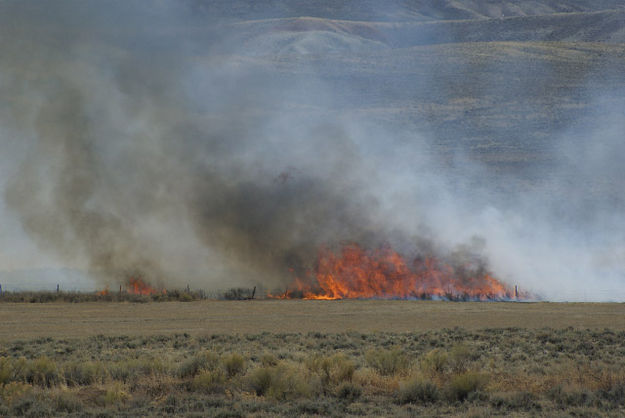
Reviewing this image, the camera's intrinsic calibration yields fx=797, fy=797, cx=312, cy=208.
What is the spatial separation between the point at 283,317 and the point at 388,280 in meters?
18.0

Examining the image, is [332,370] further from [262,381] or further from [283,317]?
[283,317]

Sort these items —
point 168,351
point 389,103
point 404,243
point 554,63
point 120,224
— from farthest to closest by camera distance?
1. point 554,63
2. point 389,103
3. point 120,224
4. point 404,243
5. point 168,351

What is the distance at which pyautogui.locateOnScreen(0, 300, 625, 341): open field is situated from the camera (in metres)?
38.9

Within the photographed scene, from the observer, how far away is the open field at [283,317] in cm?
3894

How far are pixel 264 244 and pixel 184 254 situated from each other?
757cm

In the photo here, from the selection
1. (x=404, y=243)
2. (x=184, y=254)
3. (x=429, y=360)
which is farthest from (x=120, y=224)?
(x=429, y=360)

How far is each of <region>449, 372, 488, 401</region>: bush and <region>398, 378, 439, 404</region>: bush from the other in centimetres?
39

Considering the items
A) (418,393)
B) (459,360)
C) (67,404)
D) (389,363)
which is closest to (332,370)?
(389,363)

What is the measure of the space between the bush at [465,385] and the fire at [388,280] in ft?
138

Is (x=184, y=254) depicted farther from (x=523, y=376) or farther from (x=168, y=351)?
(x=523, y=376)

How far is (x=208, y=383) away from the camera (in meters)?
19.6

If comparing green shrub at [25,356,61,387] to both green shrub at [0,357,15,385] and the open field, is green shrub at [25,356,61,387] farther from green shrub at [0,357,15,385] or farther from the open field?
the open field

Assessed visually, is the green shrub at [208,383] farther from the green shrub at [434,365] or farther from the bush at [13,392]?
the green shrub at [434,365]

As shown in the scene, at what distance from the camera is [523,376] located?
69.7 ft
